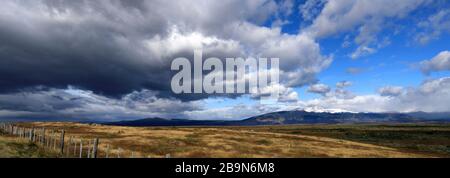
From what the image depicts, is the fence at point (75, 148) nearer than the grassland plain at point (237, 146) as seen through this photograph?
Yes

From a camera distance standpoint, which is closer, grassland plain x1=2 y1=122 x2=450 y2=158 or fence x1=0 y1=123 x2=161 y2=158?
fence x1=0 y1=123 x2=161 y2=158

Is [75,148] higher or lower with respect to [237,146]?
higher

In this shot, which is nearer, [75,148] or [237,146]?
[75,148]
